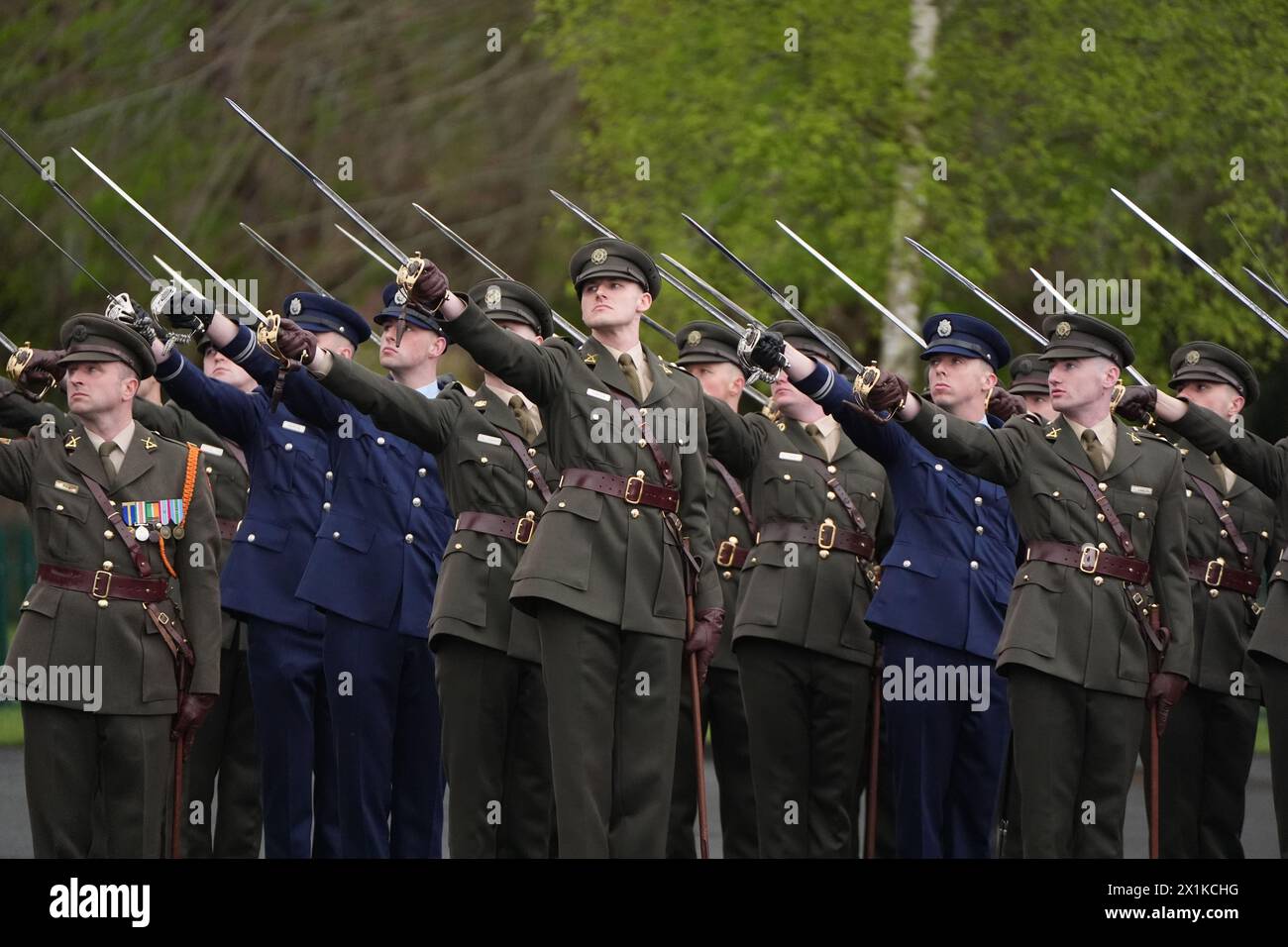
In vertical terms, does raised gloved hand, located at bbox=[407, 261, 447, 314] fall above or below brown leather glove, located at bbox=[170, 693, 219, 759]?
above

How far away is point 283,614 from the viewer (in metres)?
9.69

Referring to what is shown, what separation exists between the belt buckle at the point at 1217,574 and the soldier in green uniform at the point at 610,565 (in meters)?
2.43

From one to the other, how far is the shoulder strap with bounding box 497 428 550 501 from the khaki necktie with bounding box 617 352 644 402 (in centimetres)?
86

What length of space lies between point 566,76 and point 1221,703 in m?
12.6

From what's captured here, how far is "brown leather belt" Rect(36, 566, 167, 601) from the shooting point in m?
8.22

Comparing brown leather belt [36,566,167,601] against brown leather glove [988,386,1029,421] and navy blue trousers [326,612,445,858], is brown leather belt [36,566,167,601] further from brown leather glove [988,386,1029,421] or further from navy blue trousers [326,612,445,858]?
brown leather glove [988,386,1029,421]

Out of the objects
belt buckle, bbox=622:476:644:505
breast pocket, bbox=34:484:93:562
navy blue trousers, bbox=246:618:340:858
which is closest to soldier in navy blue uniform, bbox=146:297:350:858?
navy blue trousers, bbox=246:618:340:858

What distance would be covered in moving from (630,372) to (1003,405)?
2.22 m

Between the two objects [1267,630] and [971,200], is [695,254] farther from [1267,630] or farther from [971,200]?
[1267,630]

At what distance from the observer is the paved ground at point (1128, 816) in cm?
1130

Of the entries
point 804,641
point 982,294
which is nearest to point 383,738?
point 804,641

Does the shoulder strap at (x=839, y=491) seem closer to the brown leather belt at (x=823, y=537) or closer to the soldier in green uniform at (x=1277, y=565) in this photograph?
the brown leather belt at (x=823, y=537)

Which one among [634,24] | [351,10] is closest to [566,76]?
[351,10]

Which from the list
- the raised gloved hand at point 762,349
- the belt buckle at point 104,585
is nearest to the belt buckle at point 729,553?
the raised gloved hand at point 762,349
